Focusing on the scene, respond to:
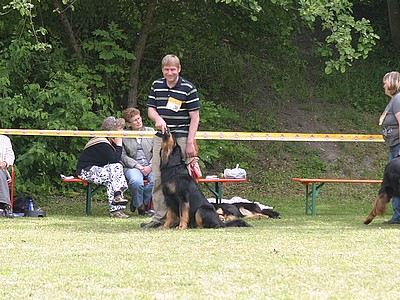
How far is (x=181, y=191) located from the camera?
8.23 m

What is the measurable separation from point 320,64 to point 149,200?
9028 mm

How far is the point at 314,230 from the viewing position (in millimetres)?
8195

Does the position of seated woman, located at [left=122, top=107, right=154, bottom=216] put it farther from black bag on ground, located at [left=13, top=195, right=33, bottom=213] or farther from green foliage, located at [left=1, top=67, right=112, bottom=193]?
green foliage, located at [left=1, top=67, right=112, bottom=193]

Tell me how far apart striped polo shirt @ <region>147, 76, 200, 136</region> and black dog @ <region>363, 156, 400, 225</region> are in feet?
6.77

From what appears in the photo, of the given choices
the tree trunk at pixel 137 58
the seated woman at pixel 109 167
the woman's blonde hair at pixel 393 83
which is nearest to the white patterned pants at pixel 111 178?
the seated woman at pixel 109 167

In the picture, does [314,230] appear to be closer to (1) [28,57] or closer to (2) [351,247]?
(2) [351,247]

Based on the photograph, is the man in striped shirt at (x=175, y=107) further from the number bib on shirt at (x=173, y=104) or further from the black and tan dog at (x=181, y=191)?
the black and tan dog at (x=181, y=191)

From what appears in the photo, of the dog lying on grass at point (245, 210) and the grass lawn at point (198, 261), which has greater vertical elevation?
the grass lawn at point (198, 261)

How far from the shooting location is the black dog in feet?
28.0

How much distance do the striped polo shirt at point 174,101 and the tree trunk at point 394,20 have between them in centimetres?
1057

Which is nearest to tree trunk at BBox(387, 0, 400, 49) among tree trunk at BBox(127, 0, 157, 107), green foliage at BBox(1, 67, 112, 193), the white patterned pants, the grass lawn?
tree trunk at BBox(127, 0, 157, 107)

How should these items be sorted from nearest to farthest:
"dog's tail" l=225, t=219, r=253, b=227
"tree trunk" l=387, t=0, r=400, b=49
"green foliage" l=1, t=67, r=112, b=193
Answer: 1. "dog's tail" l=225, t=219, r=253, b=227
2. "green foliage" l=1, t=67, r=112, b=193
3. "tree trunk" l=387, t=0, r=400, b=49

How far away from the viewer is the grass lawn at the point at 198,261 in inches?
179

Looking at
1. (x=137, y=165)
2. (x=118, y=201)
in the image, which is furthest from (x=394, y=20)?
(x=118, y=201)
